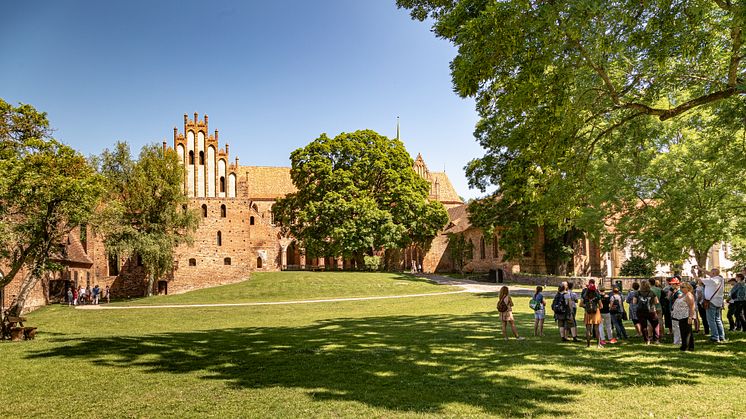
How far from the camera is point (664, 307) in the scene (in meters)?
13.7

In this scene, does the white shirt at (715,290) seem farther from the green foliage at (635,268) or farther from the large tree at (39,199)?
the green foliage at (635,268)

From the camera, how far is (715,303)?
479 inches

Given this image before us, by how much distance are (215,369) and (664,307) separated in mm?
11444

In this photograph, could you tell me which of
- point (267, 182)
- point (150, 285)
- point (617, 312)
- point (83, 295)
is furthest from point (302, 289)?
point (267, 182)

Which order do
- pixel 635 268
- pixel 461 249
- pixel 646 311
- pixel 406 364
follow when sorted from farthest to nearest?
pixel 461 249, pixel 635 268, pixel 646 311, pixel 406 364

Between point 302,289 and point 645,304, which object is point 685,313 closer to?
point 645,304

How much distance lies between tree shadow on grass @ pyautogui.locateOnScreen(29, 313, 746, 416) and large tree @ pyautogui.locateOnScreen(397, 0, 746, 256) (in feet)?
14.1

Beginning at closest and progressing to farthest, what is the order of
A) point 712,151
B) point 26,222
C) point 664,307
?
point 664,307
point 712,151
point 26,222

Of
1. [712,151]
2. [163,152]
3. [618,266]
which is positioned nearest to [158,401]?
[712,151]

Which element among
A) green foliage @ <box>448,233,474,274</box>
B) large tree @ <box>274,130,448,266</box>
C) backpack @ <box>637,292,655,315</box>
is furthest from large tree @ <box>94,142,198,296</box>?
backpack @ <box>637,292,655,315</box>

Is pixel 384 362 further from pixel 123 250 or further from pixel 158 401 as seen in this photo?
pixel 123 250

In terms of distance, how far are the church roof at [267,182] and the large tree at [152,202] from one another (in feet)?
77.5

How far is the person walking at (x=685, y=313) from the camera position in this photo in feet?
37.3

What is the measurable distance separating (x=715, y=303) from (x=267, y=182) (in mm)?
55458
